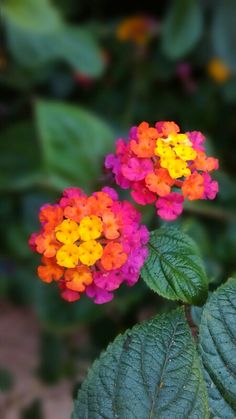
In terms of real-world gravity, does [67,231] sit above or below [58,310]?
below

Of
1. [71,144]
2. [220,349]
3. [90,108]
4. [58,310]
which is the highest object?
[90,108]

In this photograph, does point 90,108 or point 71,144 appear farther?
point 90,108

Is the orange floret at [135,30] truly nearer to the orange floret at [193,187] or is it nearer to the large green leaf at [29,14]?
the large green leaf at [29,14]

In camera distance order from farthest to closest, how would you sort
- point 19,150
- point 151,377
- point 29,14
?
point 19,150 → point 29,14 → point 151,377

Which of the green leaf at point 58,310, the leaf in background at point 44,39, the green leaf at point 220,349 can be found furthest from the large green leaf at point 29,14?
the green leaf at point 220,349

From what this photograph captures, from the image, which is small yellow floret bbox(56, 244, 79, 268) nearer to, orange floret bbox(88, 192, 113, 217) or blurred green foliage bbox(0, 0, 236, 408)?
orange floret bbox(88, 192, 113, 217)

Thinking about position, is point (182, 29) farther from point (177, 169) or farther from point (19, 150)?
point (177, 169)

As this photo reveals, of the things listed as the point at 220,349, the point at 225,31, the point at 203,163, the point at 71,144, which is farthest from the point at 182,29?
the point at 220,349

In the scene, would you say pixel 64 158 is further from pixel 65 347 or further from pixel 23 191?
pixel 65 347

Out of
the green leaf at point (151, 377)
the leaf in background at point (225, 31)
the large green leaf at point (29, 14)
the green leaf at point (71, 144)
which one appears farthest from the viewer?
the leaf in background at point (225, 31)
